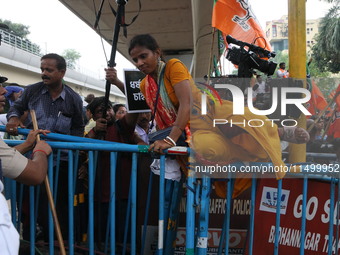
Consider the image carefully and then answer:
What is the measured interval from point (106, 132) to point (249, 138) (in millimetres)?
1736

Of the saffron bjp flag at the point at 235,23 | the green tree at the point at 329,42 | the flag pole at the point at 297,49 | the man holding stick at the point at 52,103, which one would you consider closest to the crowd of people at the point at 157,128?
the man holding stick at the point at 52,103

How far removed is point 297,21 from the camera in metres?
2.97

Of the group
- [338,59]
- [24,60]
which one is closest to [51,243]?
[24,60]

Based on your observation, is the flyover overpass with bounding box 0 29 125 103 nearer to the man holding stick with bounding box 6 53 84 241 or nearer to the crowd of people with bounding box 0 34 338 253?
the man holding stick with bounding box 6 53 84 241

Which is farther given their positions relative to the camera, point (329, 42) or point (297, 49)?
point (329, 42)

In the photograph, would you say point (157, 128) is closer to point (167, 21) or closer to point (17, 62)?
point (167, 21)

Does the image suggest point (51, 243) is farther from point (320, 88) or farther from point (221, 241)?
point (320, 88)

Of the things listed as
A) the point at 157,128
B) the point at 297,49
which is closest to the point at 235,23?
the point at 297,49

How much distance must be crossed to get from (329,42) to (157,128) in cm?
3080

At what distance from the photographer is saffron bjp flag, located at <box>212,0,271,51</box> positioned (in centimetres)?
406

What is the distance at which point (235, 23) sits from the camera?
4082 millimetres

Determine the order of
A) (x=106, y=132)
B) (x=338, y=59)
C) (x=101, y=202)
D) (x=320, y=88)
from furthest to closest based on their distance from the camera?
(x=338, y=59) → (x=320, y=88) → (x=106, y=132) → (x=101, y=202)

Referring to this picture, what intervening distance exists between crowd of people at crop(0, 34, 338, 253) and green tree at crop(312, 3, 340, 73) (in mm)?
29246

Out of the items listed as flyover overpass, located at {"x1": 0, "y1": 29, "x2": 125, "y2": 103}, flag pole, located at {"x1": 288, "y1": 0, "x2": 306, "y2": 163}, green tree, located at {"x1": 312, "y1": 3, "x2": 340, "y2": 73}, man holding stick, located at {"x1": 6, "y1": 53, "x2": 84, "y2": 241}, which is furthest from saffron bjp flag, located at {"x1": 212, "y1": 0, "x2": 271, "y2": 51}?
green tree, located at {"x1": 312, "y1": 3, "x2": 340, "y2": 73}
